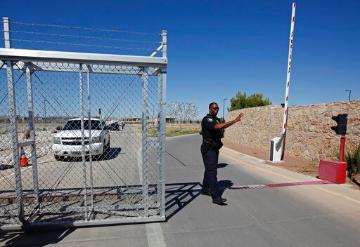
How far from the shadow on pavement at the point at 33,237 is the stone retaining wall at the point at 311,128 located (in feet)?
30.5

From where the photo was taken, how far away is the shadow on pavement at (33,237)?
3.63 metres

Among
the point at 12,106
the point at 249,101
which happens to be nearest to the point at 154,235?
the point at 12,106

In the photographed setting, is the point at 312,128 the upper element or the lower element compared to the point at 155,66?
lower

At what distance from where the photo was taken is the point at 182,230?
4.09 meters

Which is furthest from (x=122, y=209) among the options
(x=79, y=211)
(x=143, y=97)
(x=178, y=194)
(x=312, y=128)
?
(x=312, y=128)

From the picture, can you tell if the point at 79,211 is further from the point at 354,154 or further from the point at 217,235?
the point at 354,154

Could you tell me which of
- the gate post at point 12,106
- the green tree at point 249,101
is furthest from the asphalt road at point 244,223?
the green tree at point 249,101

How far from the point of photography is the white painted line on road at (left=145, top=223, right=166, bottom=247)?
3.65 m

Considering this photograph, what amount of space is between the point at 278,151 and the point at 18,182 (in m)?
10.1

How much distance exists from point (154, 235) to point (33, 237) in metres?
1.71

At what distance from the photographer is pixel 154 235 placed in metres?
3.89

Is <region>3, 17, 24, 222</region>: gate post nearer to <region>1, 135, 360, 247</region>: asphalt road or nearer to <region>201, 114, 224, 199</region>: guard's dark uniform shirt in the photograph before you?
<region>1, 135, 360, 247</region>: asphalt road

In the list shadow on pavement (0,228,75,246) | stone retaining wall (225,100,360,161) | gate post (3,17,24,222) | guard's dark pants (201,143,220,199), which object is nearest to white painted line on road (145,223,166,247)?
shadow on pavement (0,228,75,246)

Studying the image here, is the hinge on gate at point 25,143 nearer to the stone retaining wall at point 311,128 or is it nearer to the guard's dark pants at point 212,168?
the guard's dark pants at point 212,168
